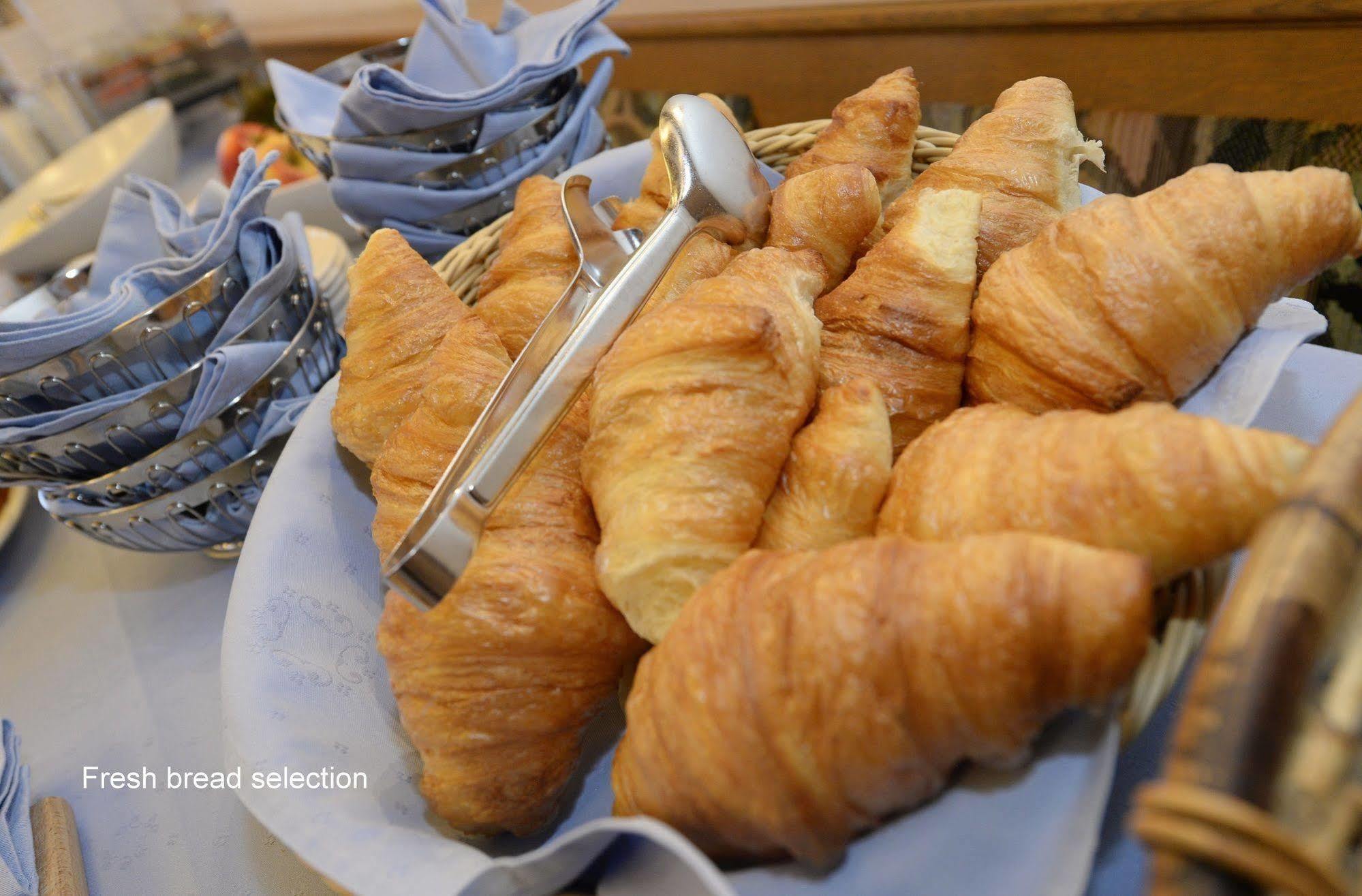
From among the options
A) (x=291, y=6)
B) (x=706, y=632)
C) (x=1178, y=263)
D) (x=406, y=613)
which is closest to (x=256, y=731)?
(x=406, y=613)

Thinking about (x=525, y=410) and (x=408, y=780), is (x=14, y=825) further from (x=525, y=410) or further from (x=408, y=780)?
(x=525, y=410)

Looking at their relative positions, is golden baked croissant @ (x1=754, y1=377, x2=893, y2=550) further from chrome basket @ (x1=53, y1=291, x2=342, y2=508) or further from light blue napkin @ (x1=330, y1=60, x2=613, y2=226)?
light blue napkin @ (x1=330, y1=60, x2=613, y2=226)

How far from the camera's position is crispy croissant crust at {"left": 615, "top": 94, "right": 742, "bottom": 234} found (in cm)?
100

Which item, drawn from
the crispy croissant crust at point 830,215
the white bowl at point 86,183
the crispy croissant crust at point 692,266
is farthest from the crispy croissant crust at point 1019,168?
the white bowl at point 86,183

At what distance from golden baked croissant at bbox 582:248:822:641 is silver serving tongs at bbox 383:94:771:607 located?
4cm

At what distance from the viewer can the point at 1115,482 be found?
509 mm

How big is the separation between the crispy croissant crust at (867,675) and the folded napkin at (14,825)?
2.12ft

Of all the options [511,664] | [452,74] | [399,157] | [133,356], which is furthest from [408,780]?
[452,74]

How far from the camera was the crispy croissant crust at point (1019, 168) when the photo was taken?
2.72 ft

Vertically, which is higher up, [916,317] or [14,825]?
[916,317]

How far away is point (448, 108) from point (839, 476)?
2.93 feet

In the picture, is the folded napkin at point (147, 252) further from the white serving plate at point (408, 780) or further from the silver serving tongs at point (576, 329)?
the silver serving tongs at point (576, 329)

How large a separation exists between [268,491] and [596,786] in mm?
489

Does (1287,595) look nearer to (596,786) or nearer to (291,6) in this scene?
(596,786)
